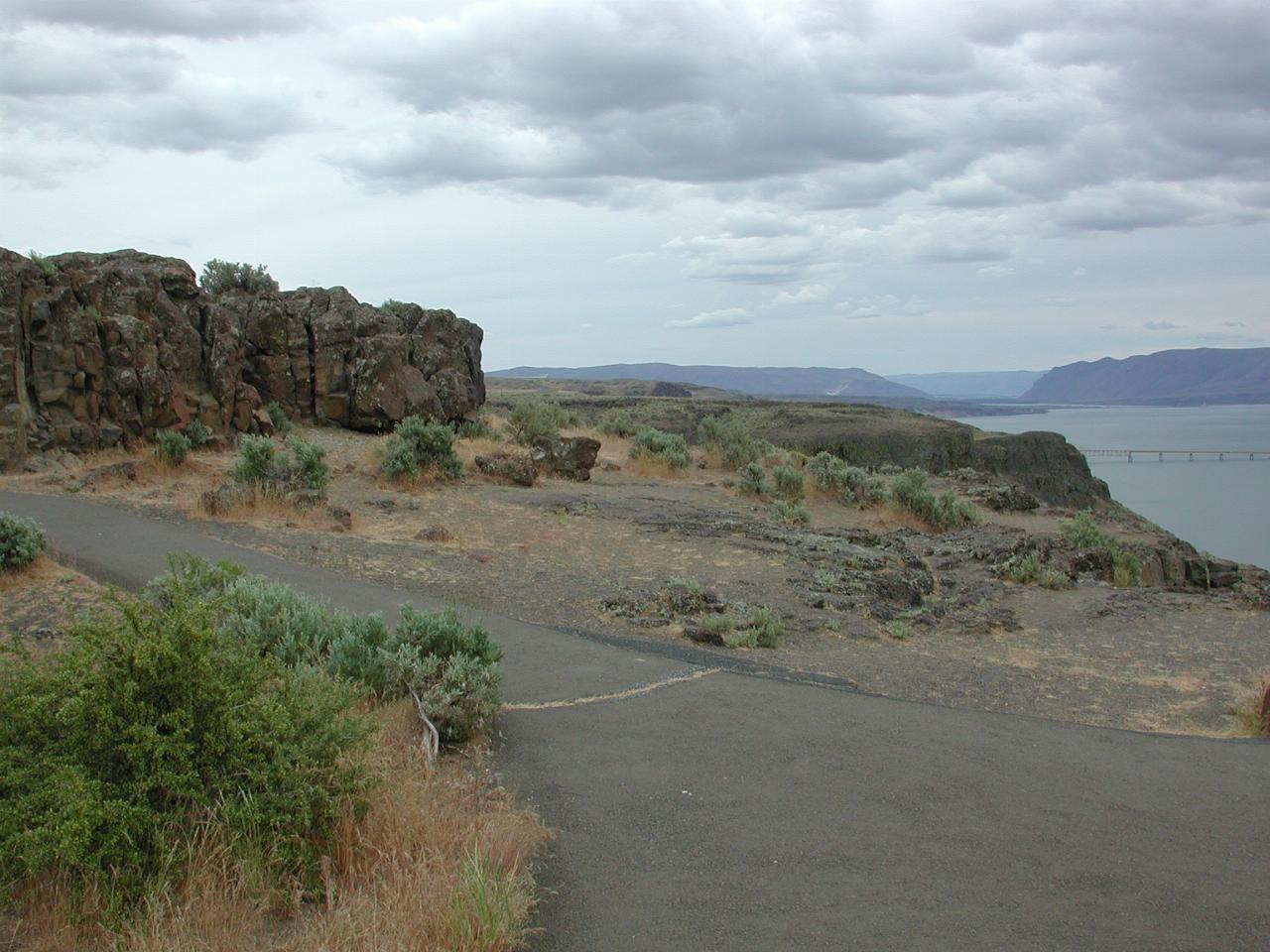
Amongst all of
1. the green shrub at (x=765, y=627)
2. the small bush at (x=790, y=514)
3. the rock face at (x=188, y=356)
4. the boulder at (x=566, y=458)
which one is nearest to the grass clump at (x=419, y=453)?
the boulder at (x=566, y=458)

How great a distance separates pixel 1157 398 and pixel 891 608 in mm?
188999

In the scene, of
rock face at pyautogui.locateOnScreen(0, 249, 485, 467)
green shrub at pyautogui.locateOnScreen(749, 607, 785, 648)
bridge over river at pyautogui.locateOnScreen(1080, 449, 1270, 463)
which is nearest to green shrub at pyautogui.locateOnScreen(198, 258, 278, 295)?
rock face at pyautogui.locateOnScreen(0, 249, 485, 467)

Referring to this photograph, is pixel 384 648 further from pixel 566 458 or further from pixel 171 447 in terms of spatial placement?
pixel 566 458

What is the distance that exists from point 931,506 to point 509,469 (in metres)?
8.50

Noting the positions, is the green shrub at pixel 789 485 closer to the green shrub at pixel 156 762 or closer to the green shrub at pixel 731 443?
the green shrub at pixel 731 443

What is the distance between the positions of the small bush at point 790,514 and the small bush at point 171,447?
33.2 feet

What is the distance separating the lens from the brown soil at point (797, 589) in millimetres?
9125

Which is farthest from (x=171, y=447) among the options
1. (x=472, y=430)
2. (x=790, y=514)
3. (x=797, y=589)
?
(x=790, y=514)

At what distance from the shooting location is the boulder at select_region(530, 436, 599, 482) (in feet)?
67.3

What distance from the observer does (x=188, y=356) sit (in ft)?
61.0

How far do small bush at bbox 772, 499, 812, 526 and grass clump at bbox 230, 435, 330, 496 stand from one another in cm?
820

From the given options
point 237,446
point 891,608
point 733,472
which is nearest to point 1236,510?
point 733,472

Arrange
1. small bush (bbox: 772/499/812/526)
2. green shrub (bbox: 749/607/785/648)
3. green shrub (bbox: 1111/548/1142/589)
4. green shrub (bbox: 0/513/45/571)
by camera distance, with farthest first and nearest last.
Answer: small bush (bbox: 772/499/812/526), green shrub (bbox: 1111/548/1142/589), green shrub (bbox: 749/607/785/648), green shrub (bbox: 0/513/45/571)

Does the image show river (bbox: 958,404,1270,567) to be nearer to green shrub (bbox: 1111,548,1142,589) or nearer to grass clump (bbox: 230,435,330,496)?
green shrub (bbox: 1111,548,1142,589)
